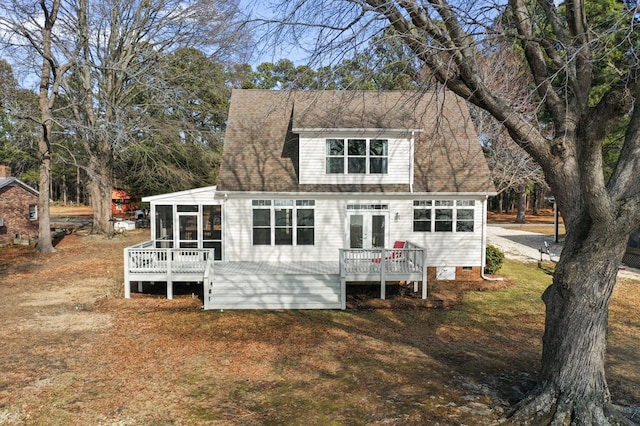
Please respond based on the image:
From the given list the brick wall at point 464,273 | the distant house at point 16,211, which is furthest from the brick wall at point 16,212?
the brick wall at point 464,273

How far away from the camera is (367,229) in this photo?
14.8 m

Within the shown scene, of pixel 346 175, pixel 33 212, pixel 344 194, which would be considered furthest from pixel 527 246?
pixel 33 212

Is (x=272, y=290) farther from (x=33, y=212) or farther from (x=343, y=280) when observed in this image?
(x=33, y=212)

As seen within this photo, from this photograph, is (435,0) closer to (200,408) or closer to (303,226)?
(200,408)

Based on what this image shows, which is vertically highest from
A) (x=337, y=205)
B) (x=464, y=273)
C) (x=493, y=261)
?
(x=337, y=205)

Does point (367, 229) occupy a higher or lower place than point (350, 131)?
lower

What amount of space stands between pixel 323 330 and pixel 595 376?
532 cm

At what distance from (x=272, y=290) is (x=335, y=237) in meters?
3.89

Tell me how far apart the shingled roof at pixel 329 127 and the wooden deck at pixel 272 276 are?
2.96 m

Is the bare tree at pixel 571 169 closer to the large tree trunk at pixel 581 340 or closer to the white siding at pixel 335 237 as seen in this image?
the large tree trunk at pixel 581 340

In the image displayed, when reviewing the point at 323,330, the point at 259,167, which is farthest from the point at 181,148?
the point at 323,330

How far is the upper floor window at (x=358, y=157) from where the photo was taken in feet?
48.8

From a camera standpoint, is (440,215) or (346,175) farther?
(346,175)

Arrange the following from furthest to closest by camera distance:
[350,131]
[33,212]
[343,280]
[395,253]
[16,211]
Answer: [33,212], [16,211], [350,131], [395,253], [343,280]
